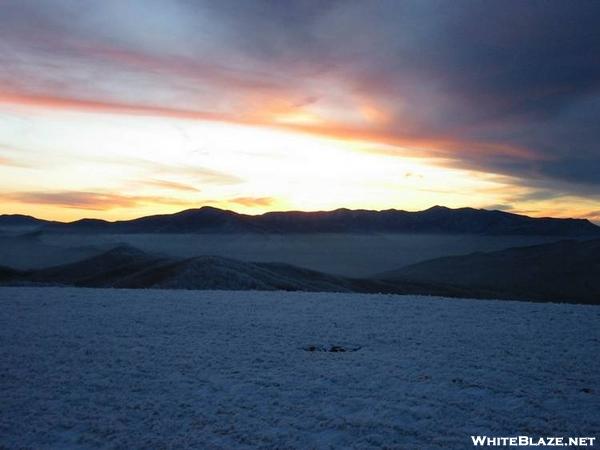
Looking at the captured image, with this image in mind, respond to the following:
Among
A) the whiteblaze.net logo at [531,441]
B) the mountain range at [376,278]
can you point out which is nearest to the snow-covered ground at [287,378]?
the whiteblaze.net logo at [531,441]

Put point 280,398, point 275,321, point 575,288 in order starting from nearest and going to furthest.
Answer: point 280,398, point 275,321, point 575,288

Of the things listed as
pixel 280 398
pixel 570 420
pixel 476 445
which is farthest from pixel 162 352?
pixel 570 420

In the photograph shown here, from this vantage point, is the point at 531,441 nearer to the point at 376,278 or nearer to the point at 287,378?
the point at 287,378

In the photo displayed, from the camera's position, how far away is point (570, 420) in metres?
7.50

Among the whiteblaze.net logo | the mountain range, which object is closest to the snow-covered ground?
the whiteblaze.net logo

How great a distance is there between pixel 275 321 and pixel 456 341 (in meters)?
5.00

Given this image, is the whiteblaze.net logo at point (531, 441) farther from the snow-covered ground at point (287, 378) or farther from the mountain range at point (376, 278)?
the mountain range at point (376, 278)

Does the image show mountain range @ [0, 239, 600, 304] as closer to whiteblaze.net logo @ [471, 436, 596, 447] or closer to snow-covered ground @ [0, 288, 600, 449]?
snow-covered ground @ [0, 288, 600, 449]

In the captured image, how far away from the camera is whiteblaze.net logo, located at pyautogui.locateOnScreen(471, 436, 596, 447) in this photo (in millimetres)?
6742

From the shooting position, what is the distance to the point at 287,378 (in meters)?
9.29

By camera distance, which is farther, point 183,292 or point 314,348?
point 183,292

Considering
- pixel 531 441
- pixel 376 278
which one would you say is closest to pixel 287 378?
pixel 531 441

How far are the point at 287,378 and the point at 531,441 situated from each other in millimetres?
3983

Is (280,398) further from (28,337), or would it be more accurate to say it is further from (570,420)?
(28,337)
